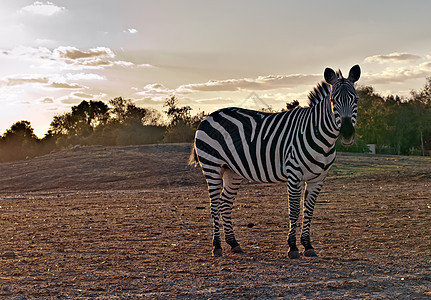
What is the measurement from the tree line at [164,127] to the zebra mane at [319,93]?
2323 centimetres

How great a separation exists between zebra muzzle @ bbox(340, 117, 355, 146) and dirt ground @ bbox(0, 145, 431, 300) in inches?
66.4

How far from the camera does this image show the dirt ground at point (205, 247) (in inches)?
227

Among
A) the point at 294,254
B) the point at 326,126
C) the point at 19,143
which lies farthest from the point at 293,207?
the point at 19,143

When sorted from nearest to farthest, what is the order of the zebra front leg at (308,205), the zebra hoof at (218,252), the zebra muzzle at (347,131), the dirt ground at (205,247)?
the dirt ground at (205,247) < the zebra muzzle at (347,131) < the zebra front leg at (308,205) < the zebra hoof at (218,252)

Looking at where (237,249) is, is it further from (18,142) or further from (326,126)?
(18,142)

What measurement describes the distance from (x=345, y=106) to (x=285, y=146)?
1.19 meters

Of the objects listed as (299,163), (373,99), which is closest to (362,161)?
(299,163)

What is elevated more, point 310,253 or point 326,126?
point 326,126

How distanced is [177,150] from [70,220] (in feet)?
61.1

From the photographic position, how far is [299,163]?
718 centimetres

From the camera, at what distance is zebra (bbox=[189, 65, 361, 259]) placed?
7.09 m

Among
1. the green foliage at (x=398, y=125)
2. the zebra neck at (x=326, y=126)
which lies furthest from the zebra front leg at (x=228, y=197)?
the green foliage at (x=398, y=125)

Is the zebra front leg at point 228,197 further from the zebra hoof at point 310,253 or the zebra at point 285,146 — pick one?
the zebra hoof at point 310,253

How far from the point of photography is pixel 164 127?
63.2 metres
